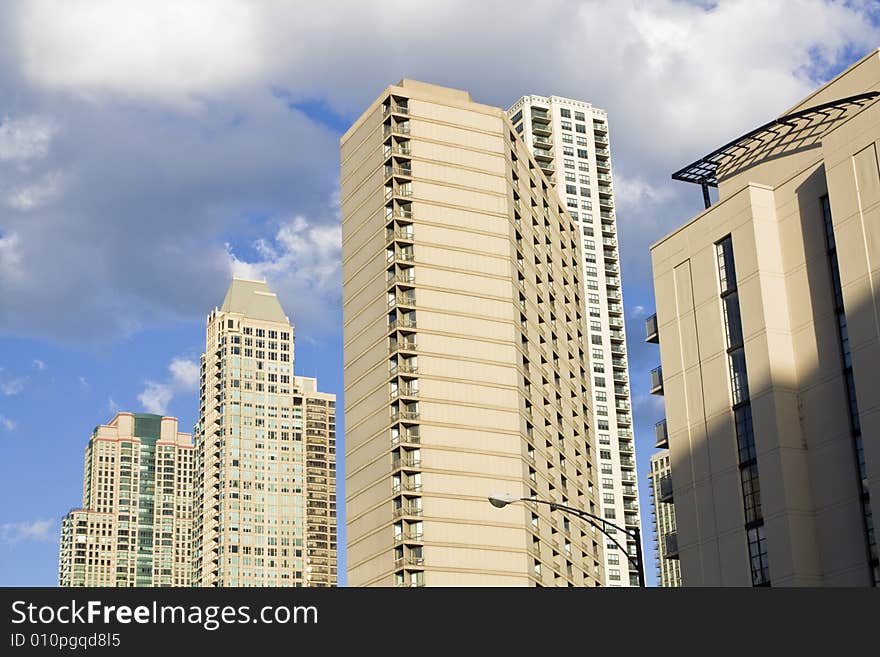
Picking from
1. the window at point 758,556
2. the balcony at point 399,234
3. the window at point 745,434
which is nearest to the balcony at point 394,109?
the balcony at point 399,234

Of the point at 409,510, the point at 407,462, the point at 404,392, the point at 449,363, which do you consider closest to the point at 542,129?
the point at 449,363

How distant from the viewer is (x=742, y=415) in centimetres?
6172

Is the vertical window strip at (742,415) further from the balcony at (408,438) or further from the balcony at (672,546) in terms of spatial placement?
the balcony at (408,438)

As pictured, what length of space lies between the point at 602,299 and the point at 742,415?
12715cm

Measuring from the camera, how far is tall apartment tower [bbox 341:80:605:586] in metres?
112

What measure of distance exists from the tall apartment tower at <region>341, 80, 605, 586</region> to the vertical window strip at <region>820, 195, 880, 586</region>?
54385 mm

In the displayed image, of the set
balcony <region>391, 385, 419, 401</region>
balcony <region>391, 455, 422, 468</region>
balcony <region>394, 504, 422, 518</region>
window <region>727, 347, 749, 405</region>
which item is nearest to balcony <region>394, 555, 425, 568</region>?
balcony <region>394, 504, 422, 518</region>

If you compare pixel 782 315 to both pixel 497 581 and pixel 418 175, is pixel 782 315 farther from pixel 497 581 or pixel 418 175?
pixel 418 175

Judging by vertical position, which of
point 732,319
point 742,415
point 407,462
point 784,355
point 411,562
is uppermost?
point 407,462

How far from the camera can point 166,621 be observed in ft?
64.3

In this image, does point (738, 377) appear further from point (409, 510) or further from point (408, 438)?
point (408, 438)

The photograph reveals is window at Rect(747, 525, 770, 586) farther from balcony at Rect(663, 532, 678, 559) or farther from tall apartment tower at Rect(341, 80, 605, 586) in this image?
tall apartment tower at Rect(341, 80, 605, 586)

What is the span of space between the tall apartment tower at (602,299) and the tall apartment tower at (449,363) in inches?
1511

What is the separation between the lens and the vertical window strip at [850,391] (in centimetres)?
5534
